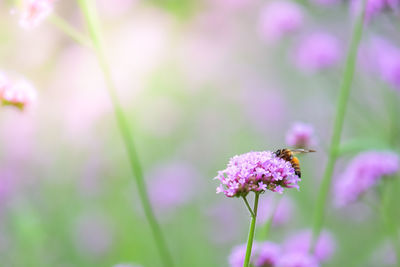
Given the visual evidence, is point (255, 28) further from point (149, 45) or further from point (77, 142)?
point (77, 142)

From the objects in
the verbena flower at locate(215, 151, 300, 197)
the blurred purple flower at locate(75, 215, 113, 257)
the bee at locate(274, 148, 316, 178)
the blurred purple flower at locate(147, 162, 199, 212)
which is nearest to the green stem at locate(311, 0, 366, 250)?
the bee at locate(274, 148, 316, 178)

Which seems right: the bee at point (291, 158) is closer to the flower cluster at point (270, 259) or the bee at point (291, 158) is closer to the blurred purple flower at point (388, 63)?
the flower cluster at point (270, 259)

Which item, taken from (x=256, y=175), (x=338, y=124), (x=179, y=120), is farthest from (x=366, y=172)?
(x=179, y=120)

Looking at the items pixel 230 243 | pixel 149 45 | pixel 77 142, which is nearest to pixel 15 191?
pixel 77 142

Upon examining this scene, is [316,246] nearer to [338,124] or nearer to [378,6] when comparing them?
[338,124]

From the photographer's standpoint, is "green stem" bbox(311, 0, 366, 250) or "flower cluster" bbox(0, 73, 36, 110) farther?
"green stem" bbox(311, 0, 366, 250)

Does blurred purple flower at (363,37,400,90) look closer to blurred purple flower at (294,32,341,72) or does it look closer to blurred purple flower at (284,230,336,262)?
blurred purple flower at (294,32,341,72)
